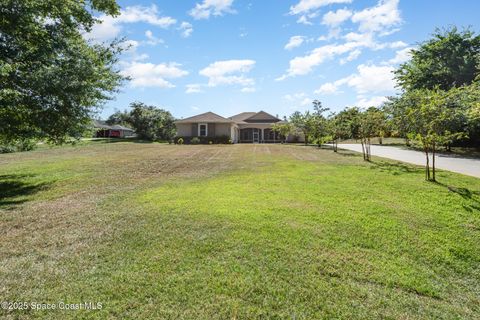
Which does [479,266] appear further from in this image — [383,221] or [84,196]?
[84,196]

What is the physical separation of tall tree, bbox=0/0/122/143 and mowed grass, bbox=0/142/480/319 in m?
2.55

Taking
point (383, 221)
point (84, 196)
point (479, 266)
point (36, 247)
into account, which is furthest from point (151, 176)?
point (479, 266)

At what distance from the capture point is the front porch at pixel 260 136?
46.8 meters

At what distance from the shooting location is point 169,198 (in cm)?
806

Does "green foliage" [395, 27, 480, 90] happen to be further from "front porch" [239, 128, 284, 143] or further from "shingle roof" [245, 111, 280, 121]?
"shingle roof" [245, 111, 280, 121]

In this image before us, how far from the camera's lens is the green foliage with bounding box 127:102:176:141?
4618 centimetres

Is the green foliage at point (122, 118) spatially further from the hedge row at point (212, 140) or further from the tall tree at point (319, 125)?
the tall tree at point (319, 125)

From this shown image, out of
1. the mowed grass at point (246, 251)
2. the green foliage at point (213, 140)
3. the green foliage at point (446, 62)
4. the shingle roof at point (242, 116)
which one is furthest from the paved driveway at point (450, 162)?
the shingle roof at point (242, 116)

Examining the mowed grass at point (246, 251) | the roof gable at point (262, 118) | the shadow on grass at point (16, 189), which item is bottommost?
the mowed grass at point (246, 251)

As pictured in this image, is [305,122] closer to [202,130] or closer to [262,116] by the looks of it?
[202,130]

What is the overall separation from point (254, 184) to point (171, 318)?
6957 millimetres

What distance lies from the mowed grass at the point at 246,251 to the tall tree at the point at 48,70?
2.55 metres

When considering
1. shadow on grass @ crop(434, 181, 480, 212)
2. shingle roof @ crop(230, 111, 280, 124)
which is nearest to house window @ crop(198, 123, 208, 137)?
shingle roof @ crop(230, 111, 280, 124)

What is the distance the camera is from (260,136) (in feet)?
155
